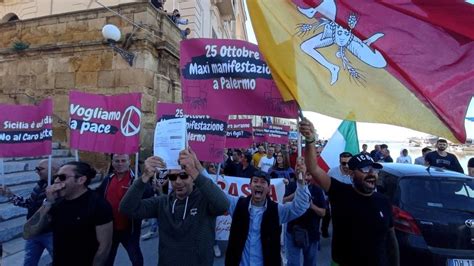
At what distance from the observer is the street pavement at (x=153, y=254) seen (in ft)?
16.0

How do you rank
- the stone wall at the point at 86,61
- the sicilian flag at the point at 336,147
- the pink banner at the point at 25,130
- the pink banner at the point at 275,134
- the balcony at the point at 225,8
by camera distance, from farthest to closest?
the balcony at the point at 225,8
the pink banner at the point at 275,134
the stone wall at the point at 86,61
the sicilian flag at the point at 336,147
the pink banner at the point at 25,130

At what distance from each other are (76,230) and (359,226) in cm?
218

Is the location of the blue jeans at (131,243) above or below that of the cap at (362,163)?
below

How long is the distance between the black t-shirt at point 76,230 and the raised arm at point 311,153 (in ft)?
5.52

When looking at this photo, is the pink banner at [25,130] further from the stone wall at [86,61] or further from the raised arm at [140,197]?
the stone wall at [86,61]

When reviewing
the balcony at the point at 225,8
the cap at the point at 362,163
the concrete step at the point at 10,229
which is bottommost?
the concrete step at the point at 10,229

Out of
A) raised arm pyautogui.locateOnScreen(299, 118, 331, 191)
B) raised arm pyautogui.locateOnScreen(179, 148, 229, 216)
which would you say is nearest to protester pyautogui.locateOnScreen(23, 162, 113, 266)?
raised arm pyautogui.locateOnScreen(179, 148, 229, 216)

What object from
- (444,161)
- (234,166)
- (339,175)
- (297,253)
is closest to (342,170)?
(339,175)

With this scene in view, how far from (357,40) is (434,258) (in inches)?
98.8

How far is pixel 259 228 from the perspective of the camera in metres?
2.85

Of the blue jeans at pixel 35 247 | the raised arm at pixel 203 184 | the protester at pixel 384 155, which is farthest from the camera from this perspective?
the protester at pixel 384 155

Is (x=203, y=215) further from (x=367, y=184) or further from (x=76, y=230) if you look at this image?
(x=367, y=184)

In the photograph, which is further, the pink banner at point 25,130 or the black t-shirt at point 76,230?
the pink banner at point 25,130

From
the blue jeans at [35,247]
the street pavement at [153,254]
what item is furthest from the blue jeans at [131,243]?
the street pavement at [153,254]
